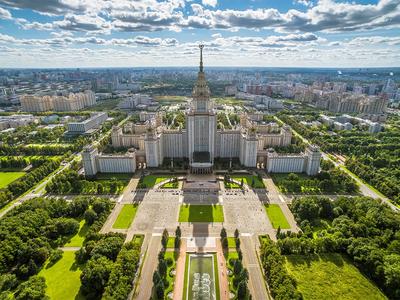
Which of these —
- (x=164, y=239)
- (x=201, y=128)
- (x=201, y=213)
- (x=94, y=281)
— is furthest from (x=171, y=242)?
(x=201, y=128)

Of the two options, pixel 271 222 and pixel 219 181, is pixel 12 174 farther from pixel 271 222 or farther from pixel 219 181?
pixel 271 222

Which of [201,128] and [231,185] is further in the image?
[201,128]

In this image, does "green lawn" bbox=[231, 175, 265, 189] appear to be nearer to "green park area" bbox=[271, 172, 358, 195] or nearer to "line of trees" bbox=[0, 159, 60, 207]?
"green park area" bbox=[271, 172, 358, 195]

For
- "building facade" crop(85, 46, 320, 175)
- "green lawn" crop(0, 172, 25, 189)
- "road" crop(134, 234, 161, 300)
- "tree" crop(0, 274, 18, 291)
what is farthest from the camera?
"building facade" crop(85, 46, 320, 175)

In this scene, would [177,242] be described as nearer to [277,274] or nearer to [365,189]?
[277,274]

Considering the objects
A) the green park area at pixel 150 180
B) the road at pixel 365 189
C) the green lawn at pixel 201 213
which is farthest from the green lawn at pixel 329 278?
the green park area at pixel 150 180

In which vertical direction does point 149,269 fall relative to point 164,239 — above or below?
below

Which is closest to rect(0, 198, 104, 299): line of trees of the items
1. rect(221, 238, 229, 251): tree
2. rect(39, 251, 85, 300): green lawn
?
rect(39, 251, 85, 300): green lawn
